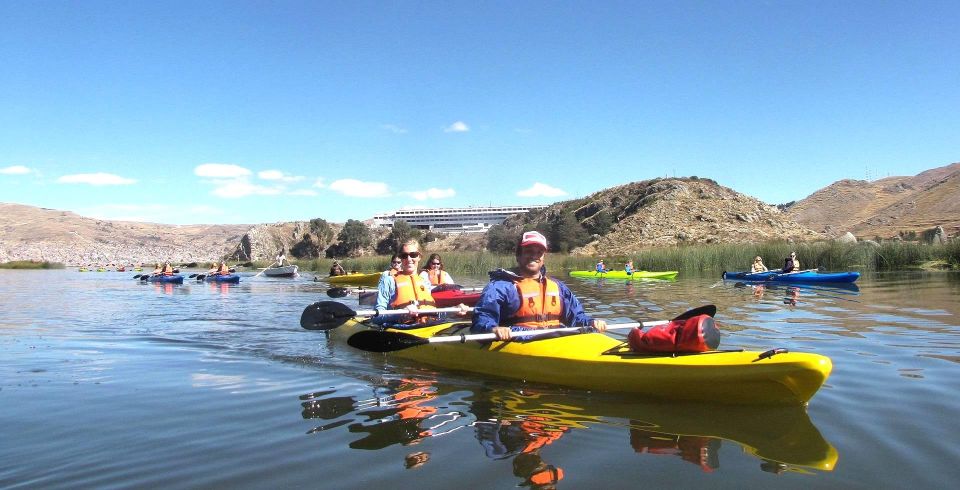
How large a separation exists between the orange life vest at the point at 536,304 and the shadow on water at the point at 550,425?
716 mm

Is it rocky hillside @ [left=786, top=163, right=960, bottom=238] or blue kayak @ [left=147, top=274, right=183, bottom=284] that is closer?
blue kayak @ [left=147, top=274, right=183, bottom=284]

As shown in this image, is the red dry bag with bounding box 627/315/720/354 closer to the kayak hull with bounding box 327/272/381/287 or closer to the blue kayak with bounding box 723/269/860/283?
the blue kayak with bounding box 723/269/860/283

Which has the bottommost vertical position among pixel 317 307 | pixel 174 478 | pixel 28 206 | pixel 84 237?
pixel 174 478

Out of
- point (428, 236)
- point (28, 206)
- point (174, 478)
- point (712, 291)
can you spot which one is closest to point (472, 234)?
point (428, 236)

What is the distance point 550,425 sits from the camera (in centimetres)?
447

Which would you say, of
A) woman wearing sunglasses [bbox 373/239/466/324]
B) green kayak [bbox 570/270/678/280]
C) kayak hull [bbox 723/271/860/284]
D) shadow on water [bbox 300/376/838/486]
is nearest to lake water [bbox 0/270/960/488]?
shadow on water [bbox 300/376/838/486]

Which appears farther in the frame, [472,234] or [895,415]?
[472,234]

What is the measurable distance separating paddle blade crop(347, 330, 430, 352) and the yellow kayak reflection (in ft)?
3.83

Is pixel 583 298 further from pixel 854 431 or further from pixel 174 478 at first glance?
pixel 174 478

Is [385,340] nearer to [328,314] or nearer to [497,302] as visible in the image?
[328,314]

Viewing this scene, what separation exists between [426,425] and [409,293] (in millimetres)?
3952

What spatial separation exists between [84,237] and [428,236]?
58.7 meters

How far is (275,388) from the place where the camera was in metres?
5.95

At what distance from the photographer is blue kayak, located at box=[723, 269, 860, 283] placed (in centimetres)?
1744
